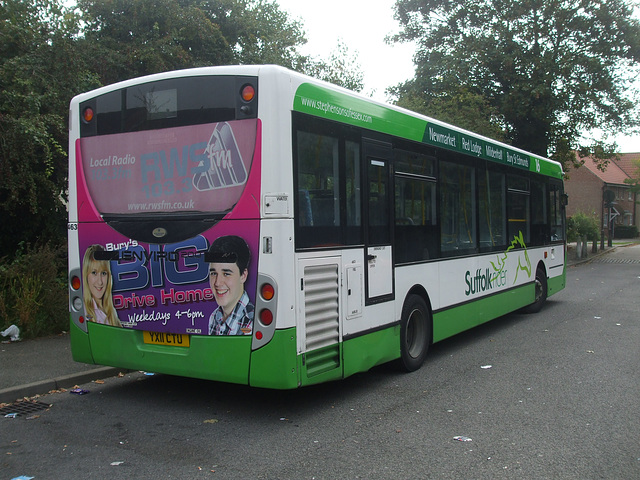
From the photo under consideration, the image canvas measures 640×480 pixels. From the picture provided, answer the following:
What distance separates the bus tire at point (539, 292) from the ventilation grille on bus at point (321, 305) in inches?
299

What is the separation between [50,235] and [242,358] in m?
7.50

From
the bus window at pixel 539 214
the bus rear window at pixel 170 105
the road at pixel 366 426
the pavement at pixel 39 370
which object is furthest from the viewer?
the bus window at pixel 539 214

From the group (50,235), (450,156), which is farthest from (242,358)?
(50,235)

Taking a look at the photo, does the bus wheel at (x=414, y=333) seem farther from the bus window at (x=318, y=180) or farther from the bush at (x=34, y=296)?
the bush at (x=34, y=296)

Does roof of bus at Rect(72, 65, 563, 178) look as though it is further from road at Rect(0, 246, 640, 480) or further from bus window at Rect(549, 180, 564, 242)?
bus window at Rect(549, 180, 564, 242)

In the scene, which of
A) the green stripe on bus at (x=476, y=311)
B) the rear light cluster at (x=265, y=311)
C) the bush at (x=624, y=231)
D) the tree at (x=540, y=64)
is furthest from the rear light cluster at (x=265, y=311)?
the bush at (x=624, y=231)

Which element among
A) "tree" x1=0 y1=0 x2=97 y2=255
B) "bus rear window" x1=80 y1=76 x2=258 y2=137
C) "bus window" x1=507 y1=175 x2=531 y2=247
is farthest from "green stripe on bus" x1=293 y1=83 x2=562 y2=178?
"tree" x1=0 y1=0 x2=97 y2=255

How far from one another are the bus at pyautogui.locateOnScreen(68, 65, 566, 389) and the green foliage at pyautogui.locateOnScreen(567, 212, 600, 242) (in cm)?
2443

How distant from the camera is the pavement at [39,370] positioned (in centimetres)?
632

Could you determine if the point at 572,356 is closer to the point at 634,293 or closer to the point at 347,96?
the point at 347,96

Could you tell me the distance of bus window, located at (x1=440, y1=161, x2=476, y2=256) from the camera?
26.0ft

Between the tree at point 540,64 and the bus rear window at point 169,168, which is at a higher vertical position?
the tree at point 540,64

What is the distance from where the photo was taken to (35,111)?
30.2 ft

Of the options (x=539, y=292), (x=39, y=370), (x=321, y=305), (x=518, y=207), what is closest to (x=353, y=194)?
(x=321, y=305)
